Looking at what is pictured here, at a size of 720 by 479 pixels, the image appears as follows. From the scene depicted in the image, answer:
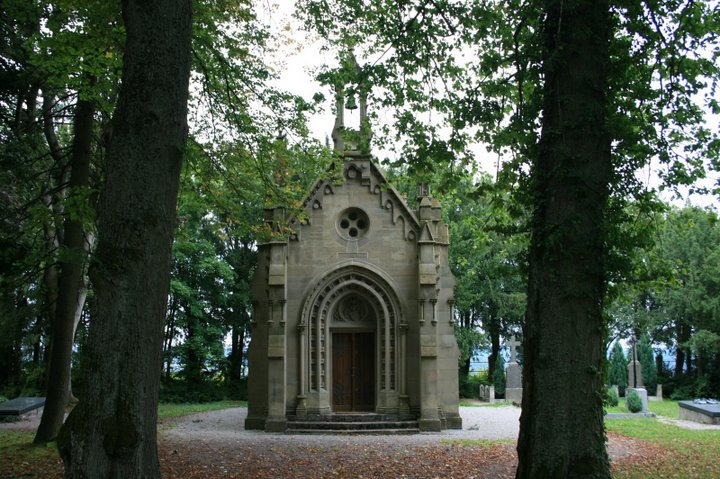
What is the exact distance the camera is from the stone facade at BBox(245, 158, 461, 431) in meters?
19.2

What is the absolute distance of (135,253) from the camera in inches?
217

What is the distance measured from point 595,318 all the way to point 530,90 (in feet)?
16.6

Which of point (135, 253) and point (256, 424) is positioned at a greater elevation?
point (135, 253)

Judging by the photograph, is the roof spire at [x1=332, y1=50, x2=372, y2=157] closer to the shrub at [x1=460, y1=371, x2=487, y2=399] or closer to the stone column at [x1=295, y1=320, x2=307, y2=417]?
the stone column at [x1=295, y1=320, x2=307, y2=417]

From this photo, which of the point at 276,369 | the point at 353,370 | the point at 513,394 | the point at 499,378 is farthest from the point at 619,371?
the point at 276,369

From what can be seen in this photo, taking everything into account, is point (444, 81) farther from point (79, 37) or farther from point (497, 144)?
point (79, 37)

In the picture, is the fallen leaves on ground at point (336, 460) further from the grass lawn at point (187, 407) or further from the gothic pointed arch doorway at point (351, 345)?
the grass lawn at point (187, 407)

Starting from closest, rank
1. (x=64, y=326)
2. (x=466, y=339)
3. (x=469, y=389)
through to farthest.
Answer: (x=64, y=326), (x=466, y=339), (x=469, y=389)

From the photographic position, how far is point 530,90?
34.6 feet

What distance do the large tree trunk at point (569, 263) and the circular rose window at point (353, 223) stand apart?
42.7 ft

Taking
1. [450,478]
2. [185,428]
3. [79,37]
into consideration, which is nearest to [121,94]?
[79,37]

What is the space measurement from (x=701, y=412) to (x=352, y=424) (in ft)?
39.8

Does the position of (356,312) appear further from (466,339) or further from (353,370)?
(466,339)

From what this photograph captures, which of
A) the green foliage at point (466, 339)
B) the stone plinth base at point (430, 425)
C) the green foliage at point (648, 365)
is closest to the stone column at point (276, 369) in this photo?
the stone plinth base at point (430, 425)
